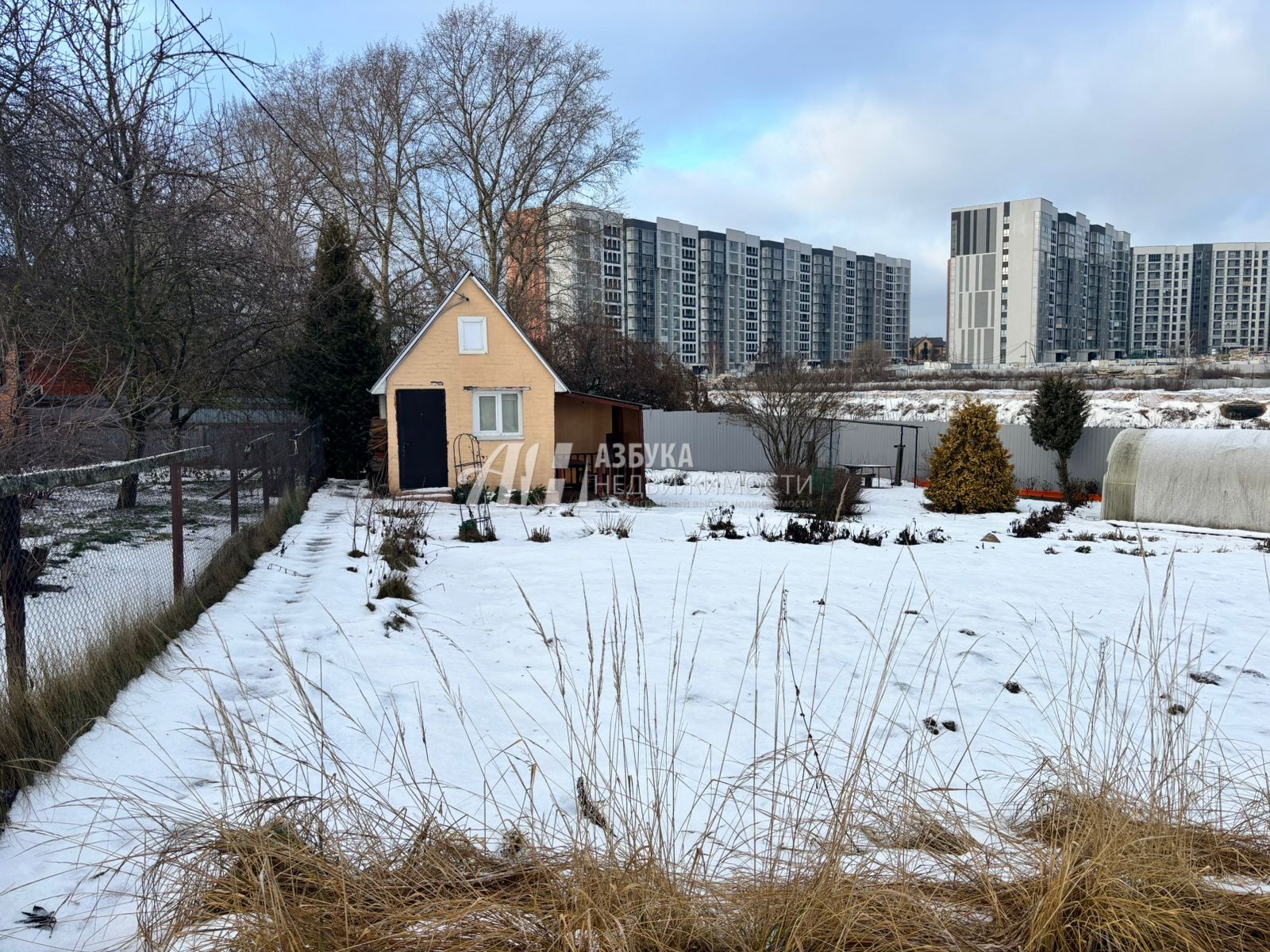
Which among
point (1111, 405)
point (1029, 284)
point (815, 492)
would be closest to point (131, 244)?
point (815, 492)

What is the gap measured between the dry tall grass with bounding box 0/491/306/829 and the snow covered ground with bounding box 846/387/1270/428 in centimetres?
2288

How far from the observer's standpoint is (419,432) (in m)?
18.5

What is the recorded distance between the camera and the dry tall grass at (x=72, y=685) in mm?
3299

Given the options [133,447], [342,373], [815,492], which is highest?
[342,373]

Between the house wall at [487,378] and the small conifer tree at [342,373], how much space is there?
11.9 ft

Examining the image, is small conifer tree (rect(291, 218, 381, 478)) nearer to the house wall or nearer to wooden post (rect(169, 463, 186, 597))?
the house wall

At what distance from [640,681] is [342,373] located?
18.9m

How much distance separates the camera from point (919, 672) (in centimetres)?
595

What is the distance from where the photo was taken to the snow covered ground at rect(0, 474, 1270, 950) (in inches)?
120

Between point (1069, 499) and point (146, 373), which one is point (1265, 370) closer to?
point (1069, 499)

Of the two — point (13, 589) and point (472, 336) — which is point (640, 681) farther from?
point (472, 336)

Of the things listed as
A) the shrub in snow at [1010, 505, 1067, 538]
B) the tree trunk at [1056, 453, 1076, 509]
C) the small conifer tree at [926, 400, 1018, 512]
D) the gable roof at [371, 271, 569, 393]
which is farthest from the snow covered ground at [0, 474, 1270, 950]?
the tree trunk at [1056, 453, 1076, 509]

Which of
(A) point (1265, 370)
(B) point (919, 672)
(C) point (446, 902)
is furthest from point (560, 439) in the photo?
(A) point (1265, 370)

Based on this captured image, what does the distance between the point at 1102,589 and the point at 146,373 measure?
1262 cm
